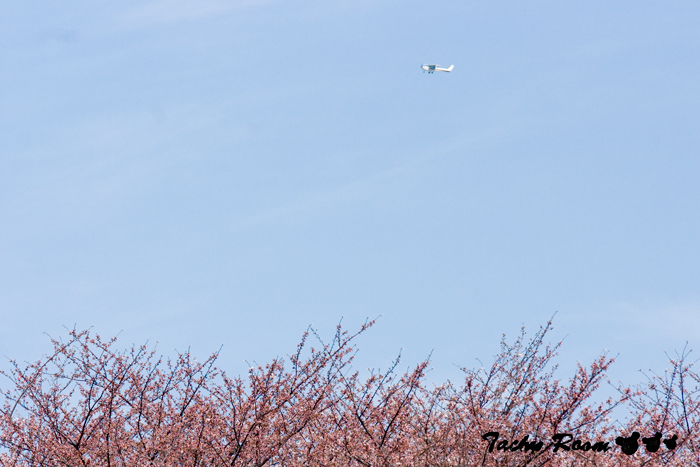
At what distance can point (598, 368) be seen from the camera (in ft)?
44.1

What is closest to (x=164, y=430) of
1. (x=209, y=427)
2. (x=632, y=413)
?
(x=209, y=427)

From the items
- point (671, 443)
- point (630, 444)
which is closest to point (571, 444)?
point (630, 444)

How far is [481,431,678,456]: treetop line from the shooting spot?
12.3m

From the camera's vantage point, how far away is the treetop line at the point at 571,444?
1233 cm

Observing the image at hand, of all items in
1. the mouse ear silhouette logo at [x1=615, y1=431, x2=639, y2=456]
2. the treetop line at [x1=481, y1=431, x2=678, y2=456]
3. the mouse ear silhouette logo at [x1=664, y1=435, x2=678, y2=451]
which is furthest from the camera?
the mouse ear silhouette logo at [x1=664, y1=435, x2=678, y2=451]

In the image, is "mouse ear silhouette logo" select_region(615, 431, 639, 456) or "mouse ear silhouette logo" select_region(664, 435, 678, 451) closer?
"mouse ear silhouette logo" select_region(615, 431, 639, 456)

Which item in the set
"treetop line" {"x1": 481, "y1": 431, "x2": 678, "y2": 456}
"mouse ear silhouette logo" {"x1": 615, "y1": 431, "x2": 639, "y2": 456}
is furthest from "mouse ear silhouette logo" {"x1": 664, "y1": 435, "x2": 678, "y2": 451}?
"mouse ear silhouette logo" {"x1": 615, "y1": 431, "x2": 639, "y2": 456}

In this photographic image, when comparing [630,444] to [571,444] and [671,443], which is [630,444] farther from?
[571,444]

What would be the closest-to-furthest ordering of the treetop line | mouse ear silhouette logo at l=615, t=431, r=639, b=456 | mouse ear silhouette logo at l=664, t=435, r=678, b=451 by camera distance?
the treetop line < mouse ear silhouette logo at l=615, t=431, r=639, b=456 < mouse ear silhouette logo at l=664, t=435, r=678, b=451

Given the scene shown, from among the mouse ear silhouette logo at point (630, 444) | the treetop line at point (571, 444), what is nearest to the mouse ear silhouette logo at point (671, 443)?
the treetop line at point (571, 444)

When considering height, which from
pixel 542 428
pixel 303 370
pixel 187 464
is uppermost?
pixel 303 370

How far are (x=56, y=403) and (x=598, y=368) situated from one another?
1123cm

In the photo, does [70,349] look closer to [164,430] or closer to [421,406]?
[164,430]

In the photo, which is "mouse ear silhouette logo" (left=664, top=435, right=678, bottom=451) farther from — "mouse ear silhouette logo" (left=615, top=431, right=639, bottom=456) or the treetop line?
"mouse ear silhouette logo" (left=615, top=431, right=639, bottom=456)
